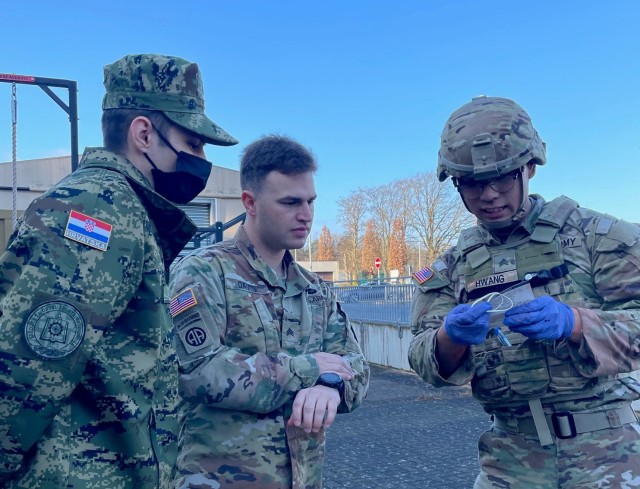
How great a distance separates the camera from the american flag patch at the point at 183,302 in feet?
6.93

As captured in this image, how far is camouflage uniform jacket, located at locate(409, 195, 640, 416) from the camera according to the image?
7.44 feet

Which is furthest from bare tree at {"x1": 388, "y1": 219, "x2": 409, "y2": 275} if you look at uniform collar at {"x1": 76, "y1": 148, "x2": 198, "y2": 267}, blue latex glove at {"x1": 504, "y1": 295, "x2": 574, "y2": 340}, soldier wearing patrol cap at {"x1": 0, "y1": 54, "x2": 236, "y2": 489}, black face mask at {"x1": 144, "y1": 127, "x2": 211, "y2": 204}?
soldier wearing patrol cap at {"x1": 0, "y1": 54, "x2": 236, "y2": 489}

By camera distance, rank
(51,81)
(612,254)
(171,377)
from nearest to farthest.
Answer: (171,377) < (612,254) < (51,81)

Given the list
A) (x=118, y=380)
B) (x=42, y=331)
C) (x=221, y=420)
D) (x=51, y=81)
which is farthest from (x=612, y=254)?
(x=51, y=81)

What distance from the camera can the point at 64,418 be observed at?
1464 mm

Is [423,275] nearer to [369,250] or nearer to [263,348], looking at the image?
[263,348]

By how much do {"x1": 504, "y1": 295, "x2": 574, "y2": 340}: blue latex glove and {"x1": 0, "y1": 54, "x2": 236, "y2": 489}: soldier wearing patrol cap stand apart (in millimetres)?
1246

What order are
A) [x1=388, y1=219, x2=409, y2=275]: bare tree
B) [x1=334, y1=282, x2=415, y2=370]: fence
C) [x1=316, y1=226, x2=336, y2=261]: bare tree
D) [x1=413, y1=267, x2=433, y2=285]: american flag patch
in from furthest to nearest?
[x1=316, y1=226, x2=336, y2=261]: bare tree < [x1=388, y1=219, x2=409, y2=275]: bare tree < [x1=334, y1=282, x2=415, y2=370]: fence < [x1=413, y1=267, x2=433, y2=285]: american flag patch

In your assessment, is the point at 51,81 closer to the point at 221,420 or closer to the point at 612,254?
the point at 221,420

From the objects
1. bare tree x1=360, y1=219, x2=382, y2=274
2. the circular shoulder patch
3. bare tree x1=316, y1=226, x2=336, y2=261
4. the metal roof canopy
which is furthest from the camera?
bare tree x1=316, y1=226, x2=336, y2=261

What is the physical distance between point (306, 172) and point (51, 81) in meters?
5.29

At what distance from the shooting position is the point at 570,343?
2.32 m

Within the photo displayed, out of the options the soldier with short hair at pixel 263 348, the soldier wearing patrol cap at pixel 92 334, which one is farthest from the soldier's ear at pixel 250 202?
the soldier wearing patrol cap at pixel 92 334

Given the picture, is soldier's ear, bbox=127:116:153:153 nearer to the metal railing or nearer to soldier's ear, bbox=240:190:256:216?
soldier's ear, bbox=240:190:256:216
